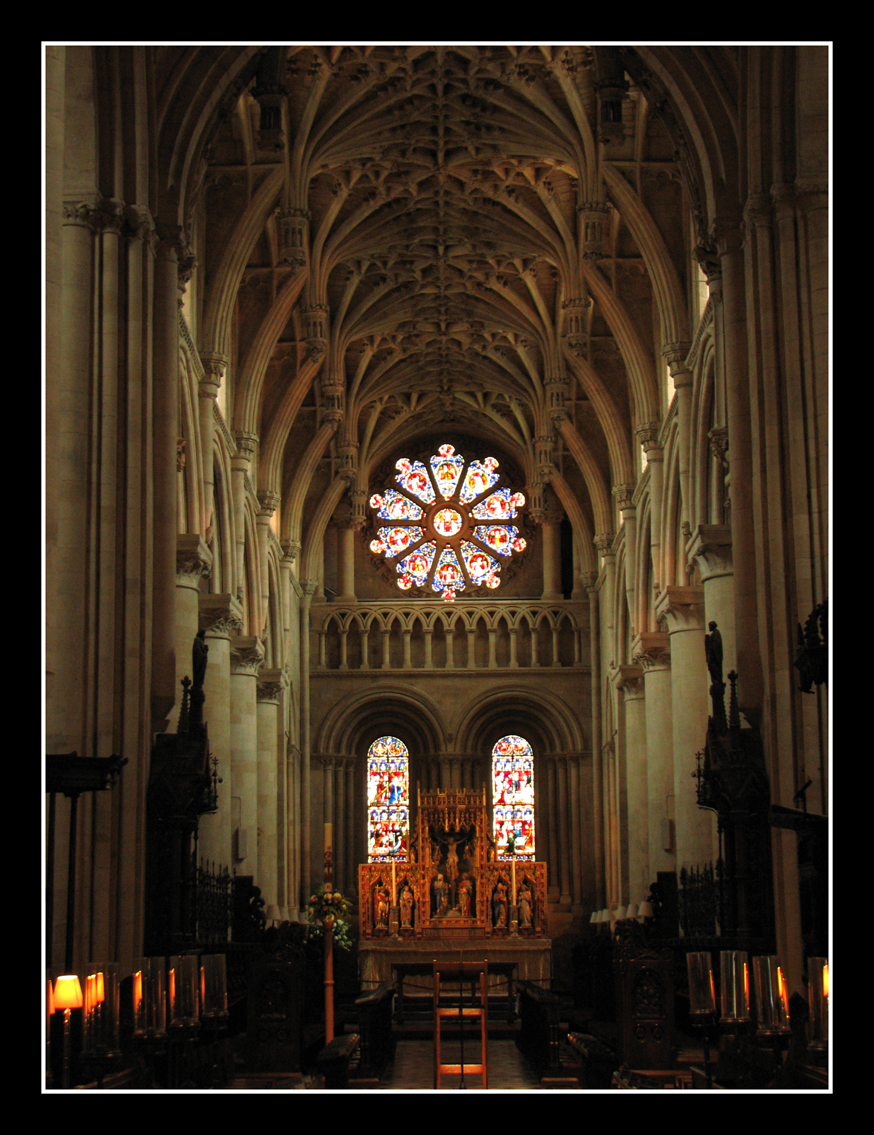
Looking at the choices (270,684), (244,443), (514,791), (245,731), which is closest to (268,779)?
(270,684)

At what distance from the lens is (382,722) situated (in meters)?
34.9

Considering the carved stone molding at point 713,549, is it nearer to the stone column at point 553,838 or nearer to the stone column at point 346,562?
the stone column at point 553,838

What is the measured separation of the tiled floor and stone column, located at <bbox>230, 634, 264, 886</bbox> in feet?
18.2

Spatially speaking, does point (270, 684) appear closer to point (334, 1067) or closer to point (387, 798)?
point (387, 798)

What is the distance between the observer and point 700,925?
61.8 ft

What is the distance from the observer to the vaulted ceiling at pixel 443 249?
2147 centimetres

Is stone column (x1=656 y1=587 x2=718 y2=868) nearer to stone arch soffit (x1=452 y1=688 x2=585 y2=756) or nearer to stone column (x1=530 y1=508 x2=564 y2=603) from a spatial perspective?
stone arch soffit (x1=452 y1=688 x2=585 y2=756)

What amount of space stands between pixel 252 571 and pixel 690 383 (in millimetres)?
9209

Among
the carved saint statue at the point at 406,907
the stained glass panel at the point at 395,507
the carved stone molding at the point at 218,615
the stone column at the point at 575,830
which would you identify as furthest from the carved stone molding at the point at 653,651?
the stained glass panel at the point at 395,507

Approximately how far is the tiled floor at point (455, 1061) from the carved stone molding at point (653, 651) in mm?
7454

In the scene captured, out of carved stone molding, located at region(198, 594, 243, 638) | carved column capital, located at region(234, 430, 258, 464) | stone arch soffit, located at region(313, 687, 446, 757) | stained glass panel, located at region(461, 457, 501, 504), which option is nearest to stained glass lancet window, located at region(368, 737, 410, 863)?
stone arch soffit, located at region(313, 687, 446, 757)

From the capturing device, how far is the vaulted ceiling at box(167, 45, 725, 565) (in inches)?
845

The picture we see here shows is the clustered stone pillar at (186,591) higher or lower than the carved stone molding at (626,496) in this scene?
lower

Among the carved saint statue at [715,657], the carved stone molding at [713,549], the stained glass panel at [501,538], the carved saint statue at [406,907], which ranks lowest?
the carved saint statue at [406,907]
